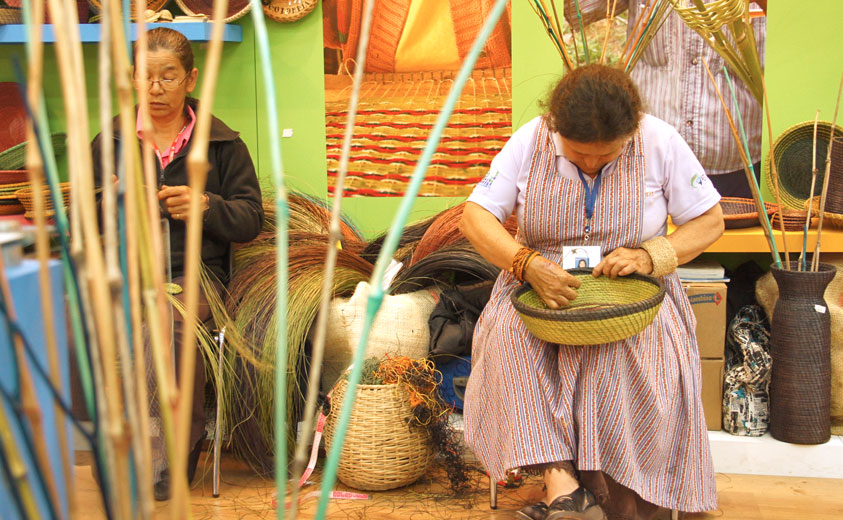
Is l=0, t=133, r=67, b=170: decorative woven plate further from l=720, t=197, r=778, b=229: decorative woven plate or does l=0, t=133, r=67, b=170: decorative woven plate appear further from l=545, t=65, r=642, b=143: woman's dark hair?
l=720, t=197, r=778, b=229: decorative woven plate

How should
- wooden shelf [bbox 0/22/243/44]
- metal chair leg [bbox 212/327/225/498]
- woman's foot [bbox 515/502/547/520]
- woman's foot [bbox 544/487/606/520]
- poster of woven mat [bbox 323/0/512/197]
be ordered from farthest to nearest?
poster of woven mat [bbox 323/0/512/197]
wooden shelf [bbox 0/22/243/44]
metal chair leg [bbox 212/327/225/498]
woman's foot [bbox 515/502/547/520]
woman's foot [bbox 544/487/606/520]

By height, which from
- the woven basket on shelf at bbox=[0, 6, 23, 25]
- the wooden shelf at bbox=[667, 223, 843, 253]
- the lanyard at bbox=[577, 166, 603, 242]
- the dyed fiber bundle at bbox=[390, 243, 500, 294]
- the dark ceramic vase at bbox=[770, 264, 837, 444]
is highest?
the woven basket on shelf at bbox=[0, 6, 23, 25]

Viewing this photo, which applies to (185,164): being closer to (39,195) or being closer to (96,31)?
(96,31)

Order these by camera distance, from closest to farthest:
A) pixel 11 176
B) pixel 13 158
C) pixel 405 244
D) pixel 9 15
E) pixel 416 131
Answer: pixel 11 176, pixel 13 158, pixel 405 244, pixel 9 15, pixel 416 131

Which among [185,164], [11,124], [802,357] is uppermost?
[11,124]

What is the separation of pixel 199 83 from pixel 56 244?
327 cm

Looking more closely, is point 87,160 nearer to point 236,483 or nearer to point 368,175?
point 236,483

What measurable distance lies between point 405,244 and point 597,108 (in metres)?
1.68

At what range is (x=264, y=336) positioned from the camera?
297 cm

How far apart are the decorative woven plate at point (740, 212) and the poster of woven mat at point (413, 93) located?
3.25 ft

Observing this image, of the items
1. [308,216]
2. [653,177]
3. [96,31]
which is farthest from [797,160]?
[96,31]

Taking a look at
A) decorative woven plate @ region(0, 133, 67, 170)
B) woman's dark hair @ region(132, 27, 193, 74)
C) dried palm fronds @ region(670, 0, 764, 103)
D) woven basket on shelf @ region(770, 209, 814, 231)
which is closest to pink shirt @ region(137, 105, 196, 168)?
woman's dark hair @ region(132, 27, 193, 74)

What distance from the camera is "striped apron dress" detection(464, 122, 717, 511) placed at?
7.42 ft

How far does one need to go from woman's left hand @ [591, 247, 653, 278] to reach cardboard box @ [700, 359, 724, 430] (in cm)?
97
